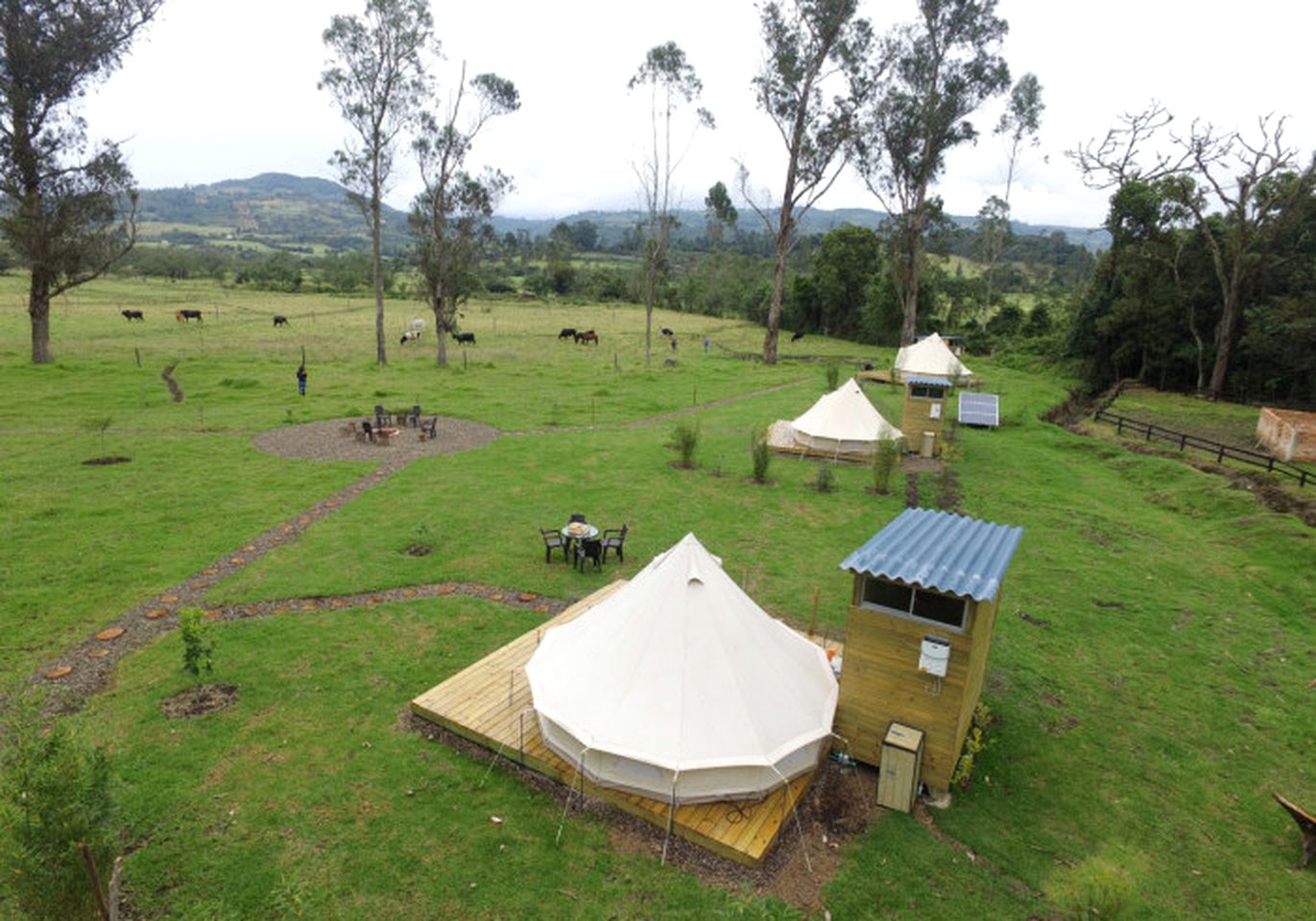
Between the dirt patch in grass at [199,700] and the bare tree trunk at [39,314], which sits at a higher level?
the bare tree trunk at [39,314]

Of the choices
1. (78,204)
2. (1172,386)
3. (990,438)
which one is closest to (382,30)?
(78,204)

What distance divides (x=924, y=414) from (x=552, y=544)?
14.7m

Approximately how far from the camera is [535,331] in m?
56.0

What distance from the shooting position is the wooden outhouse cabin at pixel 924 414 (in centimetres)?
2255

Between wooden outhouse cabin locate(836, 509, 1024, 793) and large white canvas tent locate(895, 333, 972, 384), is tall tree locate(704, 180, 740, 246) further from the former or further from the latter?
wooden outhouse cabin locate(836, 509, 1024, 793)

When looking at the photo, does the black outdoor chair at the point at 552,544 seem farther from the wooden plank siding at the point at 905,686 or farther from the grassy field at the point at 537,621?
the wooden plank siding at the point at 905,686

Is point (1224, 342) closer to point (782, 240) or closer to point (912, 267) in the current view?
point (912, 267)

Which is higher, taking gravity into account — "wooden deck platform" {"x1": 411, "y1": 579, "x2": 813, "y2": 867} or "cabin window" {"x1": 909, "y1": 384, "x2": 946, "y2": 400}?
"cabin window" {"x1": 909, "y1": 384, "x2": 946, "y2": 400}

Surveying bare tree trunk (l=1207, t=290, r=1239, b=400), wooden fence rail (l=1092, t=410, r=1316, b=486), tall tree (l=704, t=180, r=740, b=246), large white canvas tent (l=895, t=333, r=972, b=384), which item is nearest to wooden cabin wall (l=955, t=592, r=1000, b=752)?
wooden fence rail (l=1092, t=410, r=1316, b=486)

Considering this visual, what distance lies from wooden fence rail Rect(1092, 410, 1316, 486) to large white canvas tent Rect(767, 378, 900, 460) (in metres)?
10.3

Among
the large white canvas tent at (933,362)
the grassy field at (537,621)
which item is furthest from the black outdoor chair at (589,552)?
the large white canvas tent at (933,362)

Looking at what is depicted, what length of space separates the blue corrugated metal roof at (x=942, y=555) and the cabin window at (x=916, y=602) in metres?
0.24

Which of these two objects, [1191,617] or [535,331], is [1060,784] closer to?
[1191,617]

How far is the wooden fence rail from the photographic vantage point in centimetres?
1973
